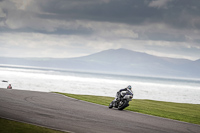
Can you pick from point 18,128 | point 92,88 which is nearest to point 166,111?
point 18,128

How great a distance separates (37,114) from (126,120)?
438cm

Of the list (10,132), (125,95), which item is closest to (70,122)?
(10,132)

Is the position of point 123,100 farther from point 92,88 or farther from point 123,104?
point 92,88

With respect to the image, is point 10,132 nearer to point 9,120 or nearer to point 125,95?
point 9,120

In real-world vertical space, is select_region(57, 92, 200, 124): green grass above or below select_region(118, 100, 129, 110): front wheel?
below

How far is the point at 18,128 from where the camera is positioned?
36.0 ft

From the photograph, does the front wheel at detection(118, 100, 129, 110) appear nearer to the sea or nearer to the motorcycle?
the motorcycle

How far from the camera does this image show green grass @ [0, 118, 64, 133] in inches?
418

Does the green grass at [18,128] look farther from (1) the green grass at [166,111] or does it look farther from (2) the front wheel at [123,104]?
(1) the green grass at [166,111]

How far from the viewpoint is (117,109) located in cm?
2016

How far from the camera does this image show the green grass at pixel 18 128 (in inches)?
418

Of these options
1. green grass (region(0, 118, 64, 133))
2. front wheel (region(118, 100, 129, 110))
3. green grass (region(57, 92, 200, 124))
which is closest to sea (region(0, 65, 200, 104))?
green grass (region(57, 92, 200, 124))

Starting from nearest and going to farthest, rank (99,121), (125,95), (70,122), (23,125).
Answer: (23,125) < (70,122) < (99,121) < (125,95)

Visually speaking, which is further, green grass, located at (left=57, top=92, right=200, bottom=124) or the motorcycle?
the motorcycle
